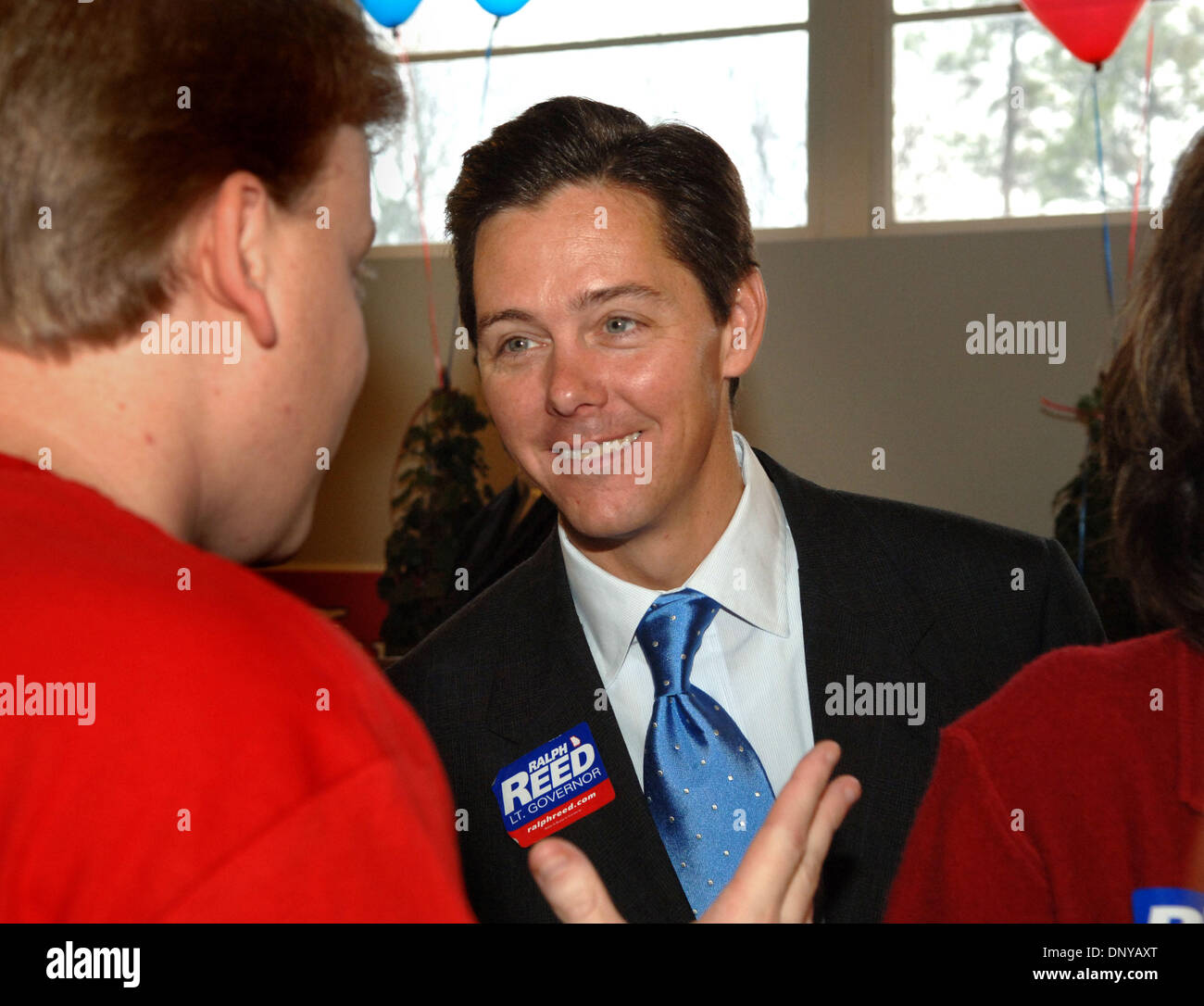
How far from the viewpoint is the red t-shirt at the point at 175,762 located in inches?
21.1

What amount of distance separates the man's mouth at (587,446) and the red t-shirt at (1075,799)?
0.75 metres

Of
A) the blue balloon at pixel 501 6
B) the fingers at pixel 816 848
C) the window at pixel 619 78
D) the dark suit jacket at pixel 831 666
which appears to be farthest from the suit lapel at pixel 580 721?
the window at pixel 619 78

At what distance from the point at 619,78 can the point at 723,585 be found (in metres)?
4.85

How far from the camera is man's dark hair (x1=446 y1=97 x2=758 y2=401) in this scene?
5.94 feet

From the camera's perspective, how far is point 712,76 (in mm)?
5852

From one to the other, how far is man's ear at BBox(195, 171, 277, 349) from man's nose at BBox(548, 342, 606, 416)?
102 cm

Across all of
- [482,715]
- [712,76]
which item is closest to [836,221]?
[712,76]

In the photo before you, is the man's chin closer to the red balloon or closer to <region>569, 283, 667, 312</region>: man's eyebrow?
<region>569, 283, 667, 312</region>: man's eyebrow

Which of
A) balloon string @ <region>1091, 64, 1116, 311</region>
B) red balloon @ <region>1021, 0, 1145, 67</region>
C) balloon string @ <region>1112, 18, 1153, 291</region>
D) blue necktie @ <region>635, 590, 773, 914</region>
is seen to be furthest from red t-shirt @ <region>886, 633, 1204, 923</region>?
balloon string @ <region>1112, 18, 1153, 291</region>

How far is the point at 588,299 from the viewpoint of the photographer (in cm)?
177

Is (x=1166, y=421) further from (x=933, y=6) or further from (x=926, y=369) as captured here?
(x=933, y=6)

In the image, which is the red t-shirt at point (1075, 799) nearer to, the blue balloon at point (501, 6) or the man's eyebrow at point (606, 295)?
the man's eyebrow at point (606, 295)

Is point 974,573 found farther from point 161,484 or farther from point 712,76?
point 712,76
